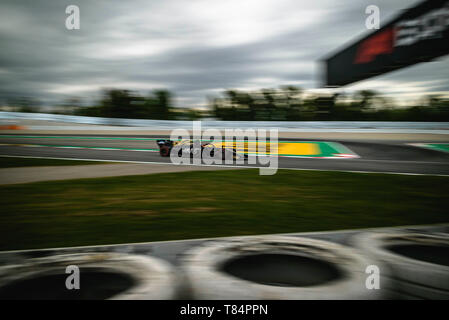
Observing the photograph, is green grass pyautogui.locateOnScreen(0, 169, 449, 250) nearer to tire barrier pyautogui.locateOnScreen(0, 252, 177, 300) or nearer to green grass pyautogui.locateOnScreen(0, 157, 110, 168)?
tire barrier pyautogui.locateOnScreen(0, 252, 177, 300)

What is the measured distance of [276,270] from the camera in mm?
2645

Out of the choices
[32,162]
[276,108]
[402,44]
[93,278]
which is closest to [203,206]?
[93,278]

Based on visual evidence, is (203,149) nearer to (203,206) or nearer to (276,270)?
(203,206)

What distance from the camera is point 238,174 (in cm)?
752

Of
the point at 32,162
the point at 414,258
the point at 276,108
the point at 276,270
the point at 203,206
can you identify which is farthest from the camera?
the point at 276,108

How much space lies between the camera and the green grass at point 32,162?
28.8 ft

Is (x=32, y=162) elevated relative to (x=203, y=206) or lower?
elevated

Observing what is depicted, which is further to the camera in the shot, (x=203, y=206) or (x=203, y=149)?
(x=203, y=149)

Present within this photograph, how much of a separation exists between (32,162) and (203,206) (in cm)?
726

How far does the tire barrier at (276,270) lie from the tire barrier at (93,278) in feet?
0.83

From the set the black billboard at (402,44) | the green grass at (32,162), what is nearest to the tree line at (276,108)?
the black billboard at (402,44)

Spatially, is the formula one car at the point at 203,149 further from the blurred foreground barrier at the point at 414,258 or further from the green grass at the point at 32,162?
the blurred foreground barrier at the point at 414,258

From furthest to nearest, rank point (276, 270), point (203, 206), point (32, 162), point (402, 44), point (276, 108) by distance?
point (276, 108), point (402, 44), point (32, 162), point (203, 206), point (276, 270)
